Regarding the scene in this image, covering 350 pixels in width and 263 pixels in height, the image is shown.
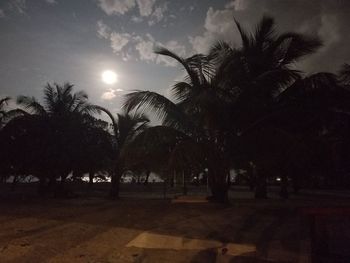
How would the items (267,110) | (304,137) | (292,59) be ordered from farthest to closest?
(292,59) < (267,110) < (304,137)

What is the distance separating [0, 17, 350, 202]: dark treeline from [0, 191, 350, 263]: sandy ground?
261 cm

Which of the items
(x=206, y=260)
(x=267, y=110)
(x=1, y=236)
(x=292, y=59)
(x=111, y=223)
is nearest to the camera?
(x=206, y=260)

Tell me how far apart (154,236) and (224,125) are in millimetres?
5838

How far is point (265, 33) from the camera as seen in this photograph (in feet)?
45.3

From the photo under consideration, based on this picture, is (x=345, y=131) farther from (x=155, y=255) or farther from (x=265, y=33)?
(x=155, y=255)

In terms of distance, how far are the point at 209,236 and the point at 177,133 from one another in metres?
5.25

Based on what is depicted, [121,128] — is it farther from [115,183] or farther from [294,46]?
[294,46]

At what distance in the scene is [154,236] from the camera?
5.96 meters

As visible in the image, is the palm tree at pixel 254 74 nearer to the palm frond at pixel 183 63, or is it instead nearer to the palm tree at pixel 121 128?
the palm frond at pixel 183 63

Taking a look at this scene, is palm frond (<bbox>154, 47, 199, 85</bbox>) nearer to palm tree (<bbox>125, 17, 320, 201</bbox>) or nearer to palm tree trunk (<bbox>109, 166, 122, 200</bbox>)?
palm tree (<bbox>125, 17, 320, 201</bbox>)

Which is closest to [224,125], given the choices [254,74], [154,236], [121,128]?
[254,74]

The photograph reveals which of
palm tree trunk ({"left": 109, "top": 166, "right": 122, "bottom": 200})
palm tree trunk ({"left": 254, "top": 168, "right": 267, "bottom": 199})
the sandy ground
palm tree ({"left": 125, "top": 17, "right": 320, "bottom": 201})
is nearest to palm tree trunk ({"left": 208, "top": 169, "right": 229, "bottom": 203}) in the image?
palm tree ({"left": 125, "top": 17, "right": 320, "bottom": 201})

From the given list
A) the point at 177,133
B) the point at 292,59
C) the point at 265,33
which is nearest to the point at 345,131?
the point at 292,59

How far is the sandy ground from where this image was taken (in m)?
4.79
